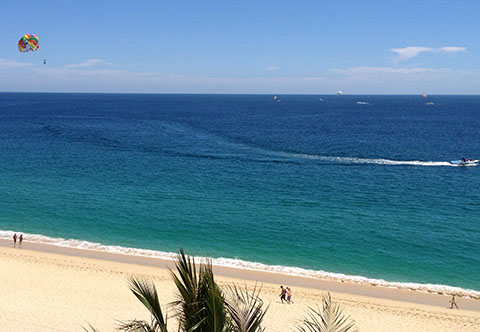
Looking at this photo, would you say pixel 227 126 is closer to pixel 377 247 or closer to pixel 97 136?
pixel 97 136

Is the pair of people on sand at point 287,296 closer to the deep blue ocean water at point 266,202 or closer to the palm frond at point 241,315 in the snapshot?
the deep blue ocean water at point 266,202

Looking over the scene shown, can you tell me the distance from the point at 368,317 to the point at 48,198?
34.9 meters

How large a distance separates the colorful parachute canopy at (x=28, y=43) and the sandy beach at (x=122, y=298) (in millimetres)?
24759

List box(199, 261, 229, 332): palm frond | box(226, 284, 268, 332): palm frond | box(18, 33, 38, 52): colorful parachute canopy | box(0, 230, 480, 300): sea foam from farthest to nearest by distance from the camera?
1. box(18, 33, 38, 52): colorful parachute canopy
2. box(0, 230, 480, 300): sea foam
3. box(226, 284, 268, 332): palm frond
4. box(199, 261, 229, 332): palm frond

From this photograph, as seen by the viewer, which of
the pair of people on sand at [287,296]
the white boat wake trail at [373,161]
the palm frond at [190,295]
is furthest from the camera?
the white boat wake trail at [373,161]

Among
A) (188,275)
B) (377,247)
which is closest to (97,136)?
(377,247)

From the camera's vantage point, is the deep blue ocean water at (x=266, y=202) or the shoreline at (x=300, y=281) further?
the deep blue ocean water at (x=266, y=202)

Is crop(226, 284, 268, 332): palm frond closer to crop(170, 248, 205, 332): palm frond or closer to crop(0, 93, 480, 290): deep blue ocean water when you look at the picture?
crop(170, 248, 205, 332): palm frond

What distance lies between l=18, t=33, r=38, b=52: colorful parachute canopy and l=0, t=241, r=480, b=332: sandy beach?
24759mm

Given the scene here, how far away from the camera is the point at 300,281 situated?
2873 cm

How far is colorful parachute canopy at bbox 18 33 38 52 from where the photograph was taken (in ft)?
155

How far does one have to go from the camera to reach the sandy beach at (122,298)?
22.3 m

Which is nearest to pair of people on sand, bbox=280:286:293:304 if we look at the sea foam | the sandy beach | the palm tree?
the sandy beach

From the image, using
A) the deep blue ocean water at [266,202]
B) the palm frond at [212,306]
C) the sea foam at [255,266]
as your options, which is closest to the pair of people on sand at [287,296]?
the sea foam at [255,266]
